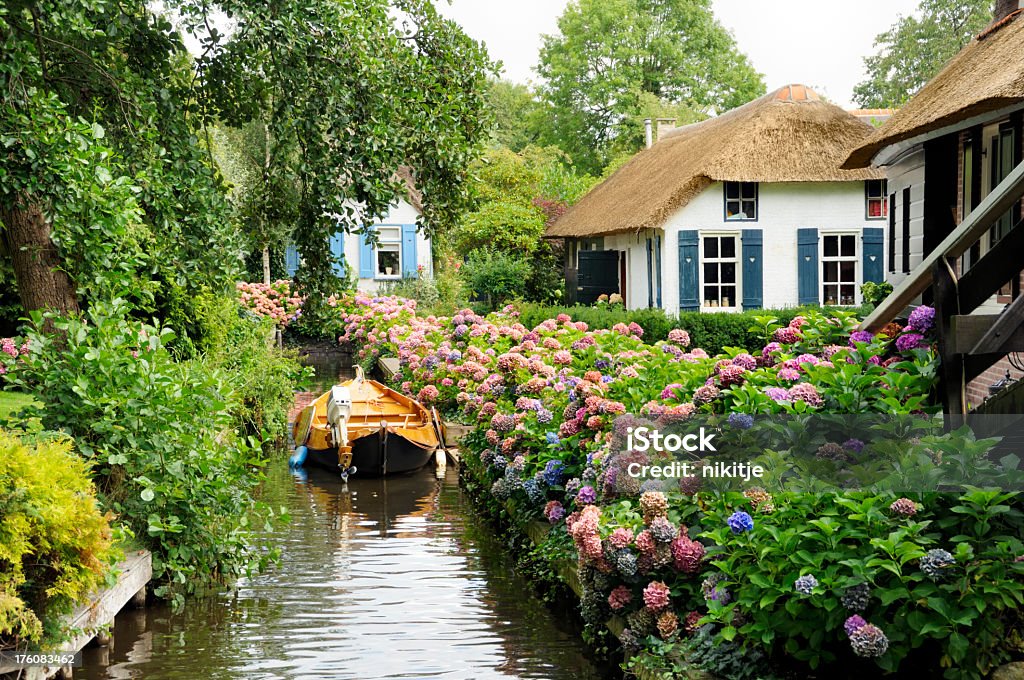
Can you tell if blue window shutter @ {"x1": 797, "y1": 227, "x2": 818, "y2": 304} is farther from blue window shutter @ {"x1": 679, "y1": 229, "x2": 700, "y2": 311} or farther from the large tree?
the large tree

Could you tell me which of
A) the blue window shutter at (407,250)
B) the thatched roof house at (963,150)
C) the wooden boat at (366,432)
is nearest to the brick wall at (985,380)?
the thatched roof house at (963,150)

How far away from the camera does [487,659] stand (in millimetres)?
7422

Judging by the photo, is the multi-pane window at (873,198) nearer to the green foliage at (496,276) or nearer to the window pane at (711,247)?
the window pane at (711,247)

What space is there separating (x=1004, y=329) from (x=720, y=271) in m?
21.8

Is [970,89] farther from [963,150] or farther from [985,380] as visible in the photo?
[985,380]

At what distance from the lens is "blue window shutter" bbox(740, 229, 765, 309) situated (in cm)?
2569

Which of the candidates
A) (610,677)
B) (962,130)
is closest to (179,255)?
(610,677)

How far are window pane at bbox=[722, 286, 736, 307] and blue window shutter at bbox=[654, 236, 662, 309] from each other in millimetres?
1448

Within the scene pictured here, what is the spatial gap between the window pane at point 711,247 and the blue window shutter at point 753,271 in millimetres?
662

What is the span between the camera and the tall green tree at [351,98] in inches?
325

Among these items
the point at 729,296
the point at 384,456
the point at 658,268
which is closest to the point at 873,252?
the point at 729,296

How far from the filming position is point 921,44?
181 feet

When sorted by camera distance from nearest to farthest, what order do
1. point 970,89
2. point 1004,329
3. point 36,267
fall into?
1. point 1004,329
2. point 36,267
3. point 970,89

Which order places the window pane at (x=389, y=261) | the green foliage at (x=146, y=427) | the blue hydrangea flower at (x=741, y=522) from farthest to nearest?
the window pane at (x=389, y=261), the green foliage at (x=146, y=427), the blue hydrangea flower at (x=741, y=522)
